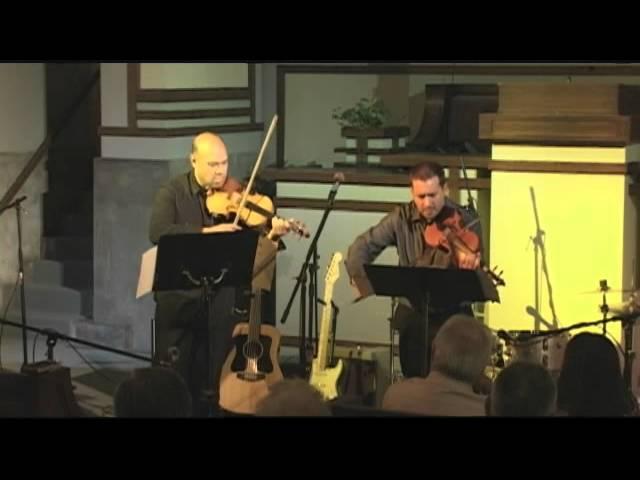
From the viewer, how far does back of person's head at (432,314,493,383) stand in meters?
4.70

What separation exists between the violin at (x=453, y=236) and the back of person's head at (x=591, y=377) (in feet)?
5.67

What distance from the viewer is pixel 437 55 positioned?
338cm

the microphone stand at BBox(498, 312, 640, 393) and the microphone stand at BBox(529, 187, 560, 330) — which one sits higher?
the microphone stand at BBox(529, 187, 560, 330)

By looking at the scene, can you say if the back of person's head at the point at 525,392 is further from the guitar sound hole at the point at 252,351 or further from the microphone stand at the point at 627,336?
the guitar sound hole at the point at 252,351

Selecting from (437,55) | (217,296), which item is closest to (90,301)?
(217,296)

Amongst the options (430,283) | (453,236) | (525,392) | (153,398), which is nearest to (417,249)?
(453,236)

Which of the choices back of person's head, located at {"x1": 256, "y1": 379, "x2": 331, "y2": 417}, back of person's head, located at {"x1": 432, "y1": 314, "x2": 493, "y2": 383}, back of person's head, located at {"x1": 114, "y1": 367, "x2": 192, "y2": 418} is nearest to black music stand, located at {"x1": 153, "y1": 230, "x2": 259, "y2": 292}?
back of person's head, located at {"x1": 432, "y1": 314, "x2": 493, "y2": 383}

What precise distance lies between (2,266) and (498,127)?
3469mm

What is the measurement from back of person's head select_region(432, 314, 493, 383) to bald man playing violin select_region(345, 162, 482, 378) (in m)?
1.70

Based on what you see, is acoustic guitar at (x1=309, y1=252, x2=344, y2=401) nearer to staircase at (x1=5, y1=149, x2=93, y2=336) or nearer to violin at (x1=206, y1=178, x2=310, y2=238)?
violin at (x1=206, y1=178, x2=310, y2=238)

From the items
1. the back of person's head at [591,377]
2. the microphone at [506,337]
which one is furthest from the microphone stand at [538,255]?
the back of person's head at [591,377]

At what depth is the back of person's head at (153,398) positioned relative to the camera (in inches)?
148

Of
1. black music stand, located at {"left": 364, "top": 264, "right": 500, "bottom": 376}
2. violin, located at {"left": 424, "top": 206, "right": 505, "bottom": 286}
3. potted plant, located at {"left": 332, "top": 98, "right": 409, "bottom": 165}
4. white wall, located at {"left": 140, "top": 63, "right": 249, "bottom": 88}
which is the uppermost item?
white wall, located at {"left": 140, "top": 63, "right": 249, "bottom": 88}
